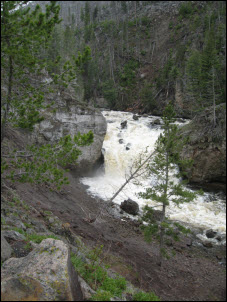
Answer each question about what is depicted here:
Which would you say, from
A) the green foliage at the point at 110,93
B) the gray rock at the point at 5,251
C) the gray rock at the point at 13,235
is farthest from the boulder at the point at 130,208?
the green foliage at the point at 110,93

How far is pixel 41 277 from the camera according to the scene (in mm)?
4938

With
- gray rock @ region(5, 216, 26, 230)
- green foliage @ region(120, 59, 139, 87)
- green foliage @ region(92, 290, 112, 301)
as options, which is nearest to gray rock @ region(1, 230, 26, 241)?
gray rock @ region(5, 216, 26, 230)

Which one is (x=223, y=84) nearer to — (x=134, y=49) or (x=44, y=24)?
(x=44, y=24)

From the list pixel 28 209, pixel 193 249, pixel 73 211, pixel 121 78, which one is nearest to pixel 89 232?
pixel 73 211

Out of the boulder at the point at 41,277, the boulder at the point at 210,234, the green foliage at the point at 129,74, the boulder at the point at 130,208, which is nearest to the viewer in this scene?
the boulder at the point at 41,277

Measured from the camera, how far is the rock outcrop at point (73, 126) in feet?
75.9

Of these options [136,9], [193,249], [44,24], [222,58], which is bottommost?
[193,249]

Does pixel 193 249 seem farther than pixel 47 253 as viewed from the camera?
Yes

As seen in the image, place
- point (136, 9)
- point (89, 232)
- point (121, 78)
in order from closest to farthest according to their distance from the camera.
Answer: point (89, 232) → point (121, 78) → point (136, 9)

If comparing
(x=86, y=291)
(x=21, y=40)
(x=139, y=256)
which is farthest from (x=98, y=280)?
(x=21, y=40)

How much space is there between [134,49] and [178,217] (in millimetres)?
59544

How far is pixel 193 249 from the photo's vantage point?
13852mm

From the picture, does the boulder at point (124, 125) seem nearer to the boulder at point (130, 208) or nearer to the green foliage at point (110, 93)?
the boulder at point (130, 208)

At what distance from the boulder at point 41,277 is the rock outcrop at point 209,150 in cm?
1875
